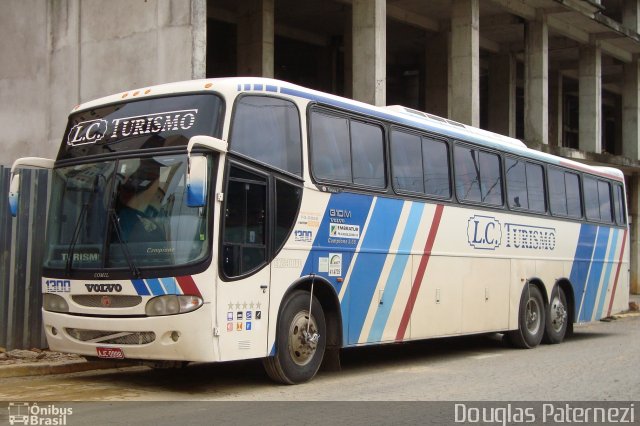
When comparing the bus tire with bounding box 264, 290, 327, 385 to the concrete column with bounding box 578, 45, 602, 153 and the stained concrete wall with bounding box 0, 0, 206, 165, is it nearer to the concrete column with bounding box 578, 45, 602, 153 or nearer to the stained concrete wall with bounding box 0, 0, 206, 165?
the stained concrete wall with bounding box 0, 0, 206, 165

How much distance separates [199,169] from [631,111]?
27.8m

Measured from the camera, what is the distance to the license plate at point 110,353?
8648mm

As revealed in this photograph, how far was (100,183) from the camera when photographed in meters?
9.09

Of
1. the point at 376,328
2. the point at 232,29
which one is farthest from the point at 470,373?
the point at 232,29

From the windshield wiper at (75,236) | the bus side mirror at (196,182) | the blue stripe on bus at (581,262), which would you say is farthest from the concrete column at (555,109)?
the bus side mirror at (196,182)

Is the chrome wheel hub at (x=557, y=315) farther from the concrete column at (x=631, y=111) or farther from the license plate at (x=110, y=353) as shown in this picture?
the concrete column at (x=631, y=111)

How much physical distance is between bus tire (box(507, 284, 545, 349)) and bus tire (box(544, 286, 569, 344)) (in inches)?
9.7

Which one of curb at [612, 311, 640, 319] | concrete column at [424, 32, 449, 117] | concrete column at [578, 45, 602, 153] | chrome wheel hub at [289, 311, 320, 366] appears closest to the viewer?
chrome wheel hub at [289, 311, 320, 366]

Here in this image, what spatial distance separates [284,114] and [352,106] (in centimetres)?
146

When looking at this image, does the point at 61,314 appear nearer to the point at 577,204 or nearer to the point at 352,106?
the point at 352,106

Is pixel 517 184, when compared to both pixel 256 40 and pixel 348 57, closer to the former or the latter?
pixel 256 40

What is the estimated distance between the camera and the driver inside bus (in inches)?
339

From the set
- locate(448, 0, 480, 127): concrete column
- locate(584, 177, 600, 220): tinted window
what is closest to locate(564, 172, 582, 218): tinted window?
locate(584, 177, 600, 220): tinted window

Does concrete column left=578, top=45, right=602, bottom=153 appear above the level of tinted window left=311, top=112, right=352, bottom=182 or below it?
above
